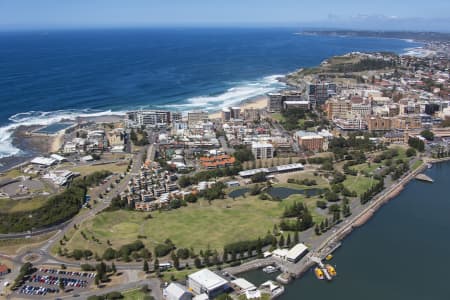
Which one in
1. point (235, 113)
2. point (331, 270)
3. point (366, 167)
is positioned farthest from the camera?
point (235, 113)

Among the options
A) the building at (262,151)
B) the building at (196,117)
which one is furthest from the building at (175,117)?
the building at (262,151)

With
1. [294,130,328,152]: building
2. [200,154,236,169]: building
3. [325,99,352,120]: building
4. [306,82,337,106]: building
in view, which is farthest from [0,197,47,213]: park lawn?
[306,82,337,106]: building

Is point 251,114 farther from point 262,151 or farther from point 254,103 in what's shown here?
point 262,151

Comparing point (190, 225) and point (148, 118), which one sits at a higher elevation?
point (148, 118)

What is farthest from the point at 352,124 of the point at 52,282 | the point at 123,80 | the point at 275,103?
the point at 123,80

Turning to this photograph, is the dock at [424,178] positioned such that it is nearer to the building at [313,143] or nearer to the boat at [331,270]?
the building at [313,143]

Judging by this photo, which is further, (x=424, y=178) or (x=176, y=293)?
(x=424, y=178)

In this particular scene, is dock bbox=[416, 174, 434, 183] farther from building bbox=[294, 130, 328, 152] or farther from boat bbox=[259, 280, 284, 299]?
boat bbox=[259, 280, 284, 299]
